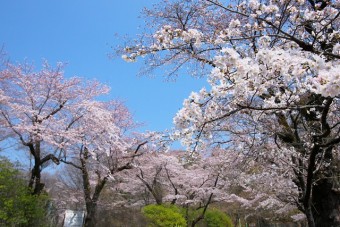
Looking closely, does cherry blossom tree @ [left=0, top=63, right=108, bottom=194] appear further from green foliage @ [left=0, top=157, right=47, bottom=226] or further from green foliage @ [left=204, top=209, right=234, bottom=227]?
green foliage @ [left=204, top=209, right=234, bottom=227]

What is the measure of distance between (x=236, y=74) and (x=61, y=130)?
33.5 ft

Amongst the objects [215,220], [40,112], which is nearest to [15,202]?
[40,112]

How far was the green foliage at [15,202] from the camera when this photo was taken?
877cm

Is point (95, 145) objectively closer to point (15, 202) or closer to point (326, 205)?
point (15, 202)

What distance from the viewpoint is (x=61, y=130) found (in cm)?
1206

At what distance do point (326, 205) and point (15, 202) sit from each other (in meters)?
8.19

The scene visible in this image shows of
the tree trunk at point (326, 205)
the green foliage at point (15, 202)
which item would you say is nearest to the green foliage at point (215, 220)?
the green foliage at point (15, 202)

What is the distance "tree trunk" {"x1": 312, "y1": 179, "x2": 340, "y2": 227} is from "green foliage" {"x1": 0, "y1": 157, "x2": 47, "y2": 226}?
7802 mm

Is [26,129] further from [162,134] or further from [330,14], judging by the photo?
[330,14]

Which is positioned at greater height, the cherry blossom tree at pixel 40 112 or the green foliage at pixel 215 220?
the cherry blossom tree at pixel 40 112

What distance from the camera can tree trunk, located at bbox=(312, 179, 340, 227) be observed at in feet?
21.2

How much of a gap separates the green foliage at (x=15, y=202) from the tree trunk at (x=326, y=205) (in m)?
7.80

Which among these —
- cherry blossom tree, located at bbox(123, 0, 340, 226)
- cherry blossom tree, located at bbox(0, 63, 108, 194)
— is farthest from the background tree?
cherry blossom tree, located at bbox(123, 0, 340, 226)

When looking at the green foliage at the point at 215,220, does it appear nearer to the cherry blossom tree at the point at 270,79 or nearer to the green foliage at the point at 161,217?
the green foliage at the point at 161,217
